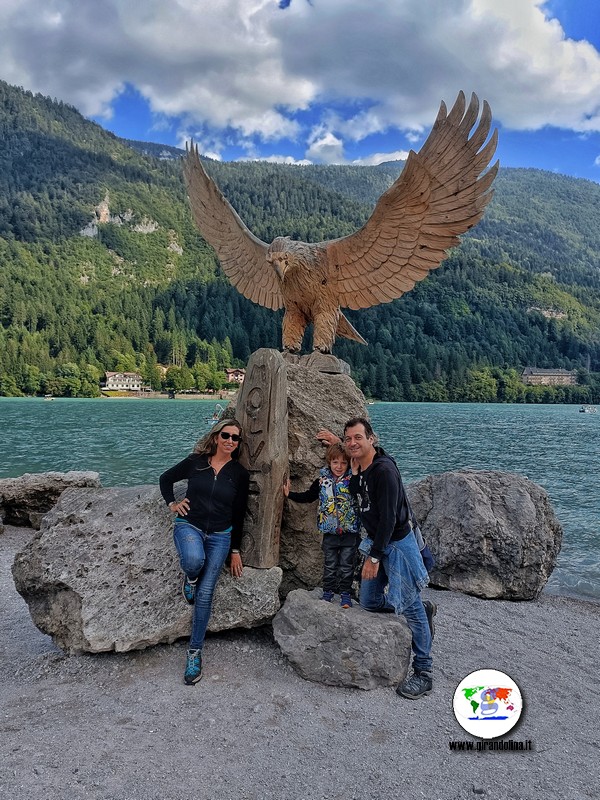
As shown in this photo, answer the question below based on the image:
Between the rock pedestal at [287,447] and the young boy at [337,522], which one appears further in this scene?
the rock pedestal at [287,447]

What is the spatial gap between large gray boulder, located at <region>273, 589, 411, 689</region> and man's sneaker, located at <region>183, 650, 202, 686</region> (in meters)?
0.60

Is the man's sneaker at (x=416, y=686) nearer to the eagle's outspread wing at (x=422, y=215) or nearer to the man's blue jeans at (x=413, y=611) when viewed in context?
the man's blue jeans at (x=413, y=611)

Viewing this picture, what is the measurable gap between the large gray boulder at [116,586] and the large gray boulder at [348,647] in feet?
Result: 1.28

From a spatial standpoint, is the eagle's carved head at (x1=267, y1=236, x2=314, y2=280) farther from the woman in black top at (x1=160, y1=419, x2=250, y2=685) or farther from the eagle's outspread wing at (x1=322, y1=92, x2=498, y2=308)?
the woman in black top at (x1=160, y1=419, x2=250, y2=685)

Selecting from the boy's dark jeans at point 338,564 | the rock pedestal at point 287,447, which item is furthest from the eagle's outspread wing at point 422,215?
the boy's dark jeans at point 338,564

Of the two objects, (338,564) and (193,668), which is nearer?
(193,668)

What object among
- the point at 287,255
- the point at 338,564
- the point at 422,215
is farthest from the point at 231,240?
the point at 338,564

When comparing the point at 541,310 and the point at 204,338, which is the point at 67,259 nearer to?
the point at 204,338

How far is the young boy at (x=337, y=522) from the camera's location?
4.14 meters

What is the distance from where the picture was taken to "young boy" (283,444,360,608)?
13.6 feet

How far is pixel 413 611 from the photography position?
382 centimetres

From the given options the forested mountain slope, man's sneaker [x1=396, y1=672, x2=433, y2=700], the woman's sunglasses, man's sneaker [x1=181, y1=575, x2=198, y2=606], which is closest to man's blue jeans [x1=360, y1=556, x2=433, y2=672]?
man's sneaker [x1=396, y1=672, x2=433, y2=700]

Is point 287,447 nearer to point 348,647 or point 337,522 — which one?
point 337,522

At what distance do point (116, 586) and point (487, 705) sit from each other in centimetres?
281
